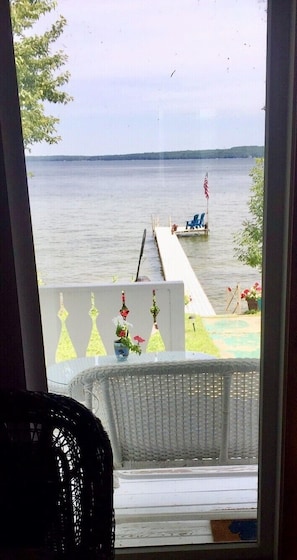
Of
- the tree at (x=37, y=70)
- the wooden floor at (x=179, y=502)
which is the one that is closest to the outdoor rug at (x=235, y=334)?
the wooden floor at (x=179, y=502)

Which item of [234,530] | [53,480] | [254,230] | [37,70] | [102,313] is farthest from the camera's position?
[234,530]

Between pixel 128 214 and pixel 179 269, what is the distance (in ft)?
→ 0.83

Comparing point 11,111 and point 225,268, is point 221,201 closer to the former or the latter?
point 225,268

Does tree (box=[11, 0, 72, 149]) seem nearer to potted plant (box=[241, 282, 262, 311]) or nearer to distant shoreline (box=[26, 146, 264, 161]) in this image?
distant shoreline (box=[26, 146, 264, 161])

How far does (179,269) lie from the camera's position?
1599 millimetres

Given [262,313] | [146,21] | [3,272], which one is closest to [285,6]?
[146,21]

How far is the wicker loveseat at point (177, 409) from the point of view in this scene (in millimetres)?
1716

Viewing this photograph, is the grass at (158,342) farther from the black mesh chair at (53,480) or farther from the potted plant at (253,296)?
the black mesh chair at (53,480)

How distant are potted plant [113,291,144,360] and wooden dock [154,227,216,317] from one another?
196mm

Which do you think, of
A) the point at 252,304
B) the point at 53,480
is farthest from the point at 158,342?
the point at 53,480

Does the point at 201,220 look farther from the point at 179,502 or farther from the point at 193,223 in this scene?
the point at 179,502

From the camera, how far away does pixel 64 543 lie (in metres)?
1.21

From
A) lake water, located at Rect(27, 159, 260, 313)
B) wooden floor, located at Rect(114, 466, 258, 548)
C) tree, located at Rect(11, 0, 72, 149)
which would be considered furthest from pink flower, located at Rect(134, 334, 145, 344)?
tree, located at Rect(11, 0, 72, 149)

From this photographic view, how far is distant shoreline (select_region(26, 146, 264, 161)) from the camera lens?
1.47 m
